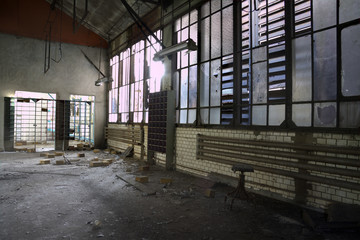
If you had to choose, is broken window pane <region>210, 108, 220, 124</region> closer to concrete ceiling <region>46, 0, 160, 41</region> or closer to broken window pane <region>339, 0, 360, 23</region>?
broken window pane <region>339, 0, 360, 23</region>

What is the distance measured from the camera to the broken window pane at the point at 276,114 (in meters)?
4.64

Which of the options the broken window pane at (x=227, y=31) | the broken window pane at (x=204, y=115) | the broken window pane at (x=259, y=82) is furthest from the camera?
the broken window pane at (x=204, y=115)

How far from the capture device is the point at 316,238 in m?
3.10

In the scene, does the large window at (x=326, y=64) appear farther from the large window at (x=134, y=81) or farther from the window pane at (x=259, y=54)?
the large window at (x=134, y=81)

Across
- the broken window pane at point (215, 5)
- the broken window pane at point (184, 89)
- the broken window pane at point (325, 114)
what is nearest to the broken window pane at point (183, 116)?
the broken window pane at point (184, 89)

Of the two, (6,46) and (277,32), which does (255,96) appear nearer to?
(277,32)

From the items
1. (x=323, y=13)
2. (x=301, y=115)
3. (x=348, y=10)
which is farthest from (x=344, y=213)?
(x=323, y=13)

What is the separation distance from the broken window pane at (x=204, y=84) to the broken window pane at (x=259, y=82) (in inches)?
60.8

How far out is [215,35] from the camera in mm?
6281

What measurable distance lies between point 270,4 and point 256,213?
3958 millimetres

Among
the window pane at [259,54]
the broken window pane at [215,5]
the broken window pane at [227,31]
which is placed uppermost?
the broken window pane at [215,5]

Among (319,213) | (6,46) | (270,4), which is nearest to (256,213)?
(319,213)

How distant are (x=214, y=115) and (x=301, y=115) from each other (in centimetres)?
226

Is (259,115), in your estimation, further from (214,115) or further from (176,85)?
(176,85)
